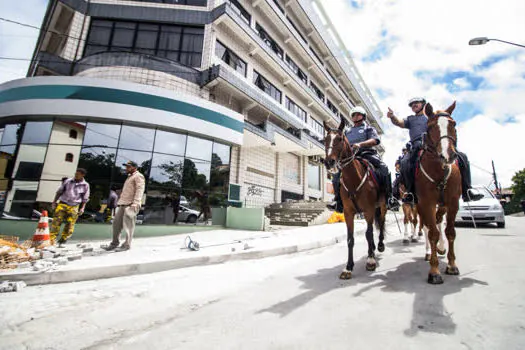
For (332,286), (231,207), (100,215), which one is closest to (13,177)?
(100,215)

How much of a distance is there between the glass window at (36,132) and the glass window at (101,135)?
1484mm

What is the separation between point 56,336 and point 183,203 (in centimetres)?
893

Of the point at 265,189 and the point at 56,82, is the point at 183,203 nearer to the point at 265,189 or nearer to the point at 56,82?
the point at 56,82

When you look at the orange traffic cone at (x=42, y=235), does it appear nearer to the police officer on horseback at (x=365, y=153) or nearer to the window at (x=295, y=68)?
the police officer on horseback at (x=365, y=153)

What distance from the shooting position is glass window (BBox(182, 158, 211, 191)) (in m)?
10.9

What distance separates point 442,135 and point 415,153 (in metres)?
0.82

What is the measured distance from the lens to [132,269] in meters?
4.26

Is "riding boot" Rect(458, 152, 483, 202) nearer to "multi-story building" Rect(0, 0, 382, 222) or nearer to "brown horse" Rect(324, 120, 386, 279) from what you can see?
"brown horse" Rect(324, 120, 386, 279)

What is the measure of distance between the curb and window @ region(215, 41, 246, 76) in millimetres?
14501

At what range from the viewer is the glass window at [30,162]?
916cm

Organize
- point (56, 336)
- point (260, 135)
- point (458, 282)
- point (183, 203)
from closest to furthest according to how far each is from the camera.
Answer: point (56, 336) < point (458, 282) < point (183, 203) < point (260, 135)

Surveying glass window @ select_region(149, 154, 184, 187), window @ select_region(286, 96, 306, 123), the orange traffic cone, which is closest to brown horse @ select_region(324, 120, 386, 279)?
the orange traffic cone

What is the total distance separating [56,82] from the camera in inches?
369

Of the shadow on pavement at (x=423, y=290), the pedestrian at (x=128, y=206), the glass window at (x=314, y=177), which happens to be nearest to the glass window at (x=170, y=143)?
the pedestrian at (x=128, y=206)
